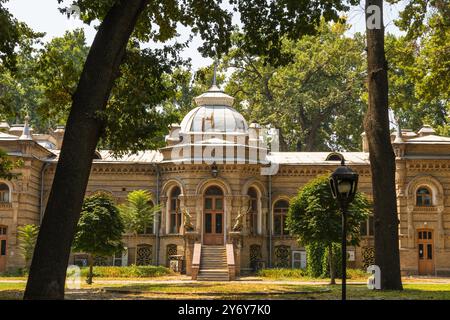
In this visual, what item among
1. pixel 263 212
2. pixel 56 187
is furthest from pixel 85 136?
pixel 263 212

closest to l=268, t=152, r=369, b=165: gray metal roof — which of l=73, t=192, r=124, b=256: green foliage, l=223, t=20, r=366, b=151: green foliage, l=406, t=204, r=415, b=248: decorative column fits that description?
l=406, t=204, r=415, b=248: decorative column


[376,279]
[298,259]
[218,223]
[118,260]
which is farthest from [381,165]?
[118,260]

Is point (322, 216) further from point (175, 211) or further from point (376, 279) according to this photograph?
point (175, 211)

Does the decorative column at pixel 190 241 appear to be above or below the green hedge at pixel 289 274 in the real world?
above

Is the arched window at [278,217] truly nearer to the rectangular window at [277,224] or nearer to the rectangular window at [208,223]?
the rectangular window at [277,224]

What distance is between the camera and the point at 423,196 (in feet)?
115

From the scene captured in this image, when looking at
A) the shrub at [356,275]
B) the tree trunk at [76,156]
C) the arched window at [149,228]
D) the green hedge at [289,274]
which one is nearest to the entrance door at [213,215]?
the green hedge at [289,274]

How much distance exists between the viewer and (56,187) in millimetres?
13125

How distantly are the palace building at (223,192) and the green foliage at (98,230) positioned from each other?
596cm

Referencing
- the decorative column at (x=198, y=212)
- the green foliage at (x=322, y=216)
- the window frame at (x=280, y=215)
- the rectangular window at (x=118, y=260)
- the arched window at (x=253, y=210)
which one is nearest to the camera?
the green foliage at (x=322, y=216)

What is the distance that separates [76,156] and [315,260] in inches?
781

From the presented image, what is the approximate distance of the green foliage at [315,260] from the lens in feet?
100
